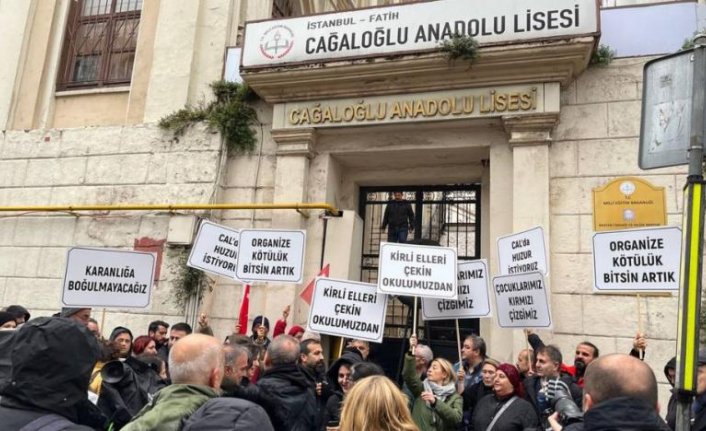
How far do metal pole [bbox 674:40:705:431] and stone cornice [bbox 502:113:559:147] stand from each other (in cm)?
469

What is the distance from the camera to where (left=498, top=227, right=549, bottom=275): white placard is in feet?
18.6

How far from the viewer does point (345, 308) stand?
5984mm

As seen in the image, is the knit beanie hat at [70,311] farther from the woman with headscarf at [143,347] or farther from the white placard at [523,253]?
the white placard at [523,253]

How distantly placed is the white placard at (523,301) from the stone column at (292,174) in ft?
10.4

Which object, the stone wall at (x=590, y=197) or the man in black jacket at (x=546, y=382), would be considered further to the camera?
the stone wall at (x=590, y=197)

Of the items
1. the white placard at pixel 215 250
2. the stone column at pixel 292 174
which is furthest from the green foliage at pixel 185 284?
the white placard at pixel 215 250

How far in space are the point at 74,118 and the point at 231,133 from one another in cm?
319

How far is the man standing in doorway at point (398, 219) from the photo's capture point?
29.0 ft

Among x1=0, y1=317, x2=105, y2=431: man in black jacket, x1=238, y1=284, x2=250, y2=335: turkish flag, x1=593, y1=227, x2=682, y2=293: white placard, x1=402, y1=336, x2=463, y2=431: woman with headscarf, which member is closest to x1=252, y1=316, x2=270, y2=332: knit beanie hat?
x1=238, y1=284, x2=250, y2=335: turkish flag

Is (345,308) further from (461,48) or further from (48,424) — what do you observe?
(48,424)

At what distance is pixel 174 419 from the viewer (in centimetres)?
233

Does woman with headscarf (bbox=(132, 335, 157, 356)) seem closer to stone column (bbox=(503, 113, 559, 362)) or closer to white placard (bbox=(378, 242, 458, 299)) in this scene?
white placard (bbox=(378, 242, 458, 299))

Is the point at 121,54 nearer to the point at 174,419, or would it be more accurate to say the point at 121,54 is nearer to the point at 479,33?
the point at 479,33

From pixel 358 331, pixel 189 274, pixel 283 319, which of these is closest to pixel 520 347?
pixel 358 331
